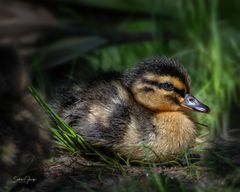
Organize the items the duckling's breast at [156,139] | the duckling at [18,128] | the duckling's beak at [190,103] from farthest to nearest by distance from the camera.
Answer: the duckling's beak at [190,103] < the duckling's breast at [156,139] < the duckling at [18,128]

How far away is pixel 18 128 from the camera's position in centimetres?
375

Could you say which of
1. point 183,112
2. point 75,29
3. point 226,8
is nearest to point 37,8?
point 75,29

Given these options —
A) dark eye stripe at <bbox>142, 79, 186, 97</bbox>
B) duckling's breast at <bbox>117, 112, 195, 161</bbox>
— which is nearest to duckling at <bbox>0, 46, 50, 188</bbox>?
duckling's breast at <bbox>117, 112, 195, 161</bbox>

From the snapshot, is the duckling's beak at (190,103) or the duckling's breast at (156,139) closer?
the duckling's breast at (156,139)

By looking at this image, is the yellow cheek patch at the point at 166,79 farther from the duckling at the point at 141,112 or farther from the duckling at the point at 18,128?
the duckling at the point at 18,128

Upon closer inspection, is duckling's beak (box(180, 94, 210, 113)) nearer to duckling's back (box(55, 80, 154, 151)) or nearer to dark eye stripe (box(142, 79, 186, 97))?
dark eye stripe (box(142, 79, 186, 97))

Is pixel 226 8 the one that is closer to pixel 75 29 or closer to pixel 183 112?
pixel 75 29

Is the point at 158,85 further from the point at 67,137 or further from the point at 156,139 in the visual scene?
the point at 67,137

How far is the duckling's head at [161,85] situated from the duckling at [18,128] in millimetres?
478

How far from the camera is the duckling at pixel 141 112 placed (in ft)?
12.7

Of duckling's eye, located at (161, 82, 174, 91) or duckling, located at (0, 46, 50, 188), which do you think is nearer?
duckling, located at (0, 46, 50, 188)

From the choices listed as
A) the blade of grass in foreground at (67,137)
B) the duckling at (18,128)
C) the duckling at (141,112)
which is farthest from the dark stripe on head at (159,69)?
the duckling at (18,128)

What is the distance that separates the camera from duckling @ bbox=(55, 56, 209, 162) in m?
3.86

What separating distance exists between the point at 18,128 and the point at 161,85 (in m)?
0.71
